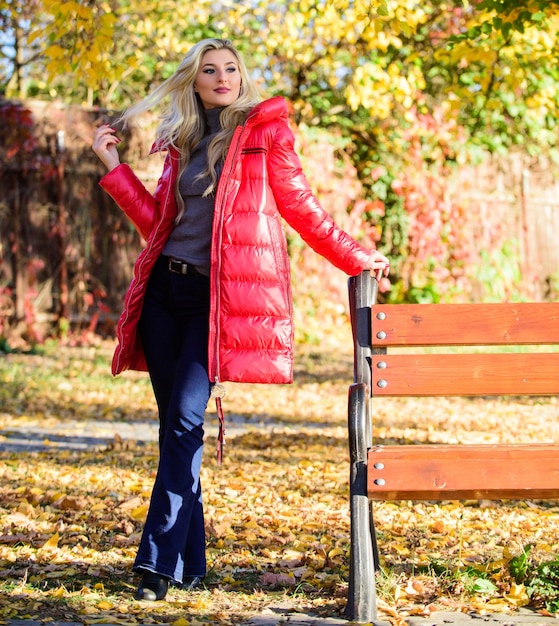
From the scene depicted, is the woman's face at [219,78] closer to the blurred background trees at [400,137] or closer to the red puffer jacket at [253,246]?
the red puffer jacket at [253,246]

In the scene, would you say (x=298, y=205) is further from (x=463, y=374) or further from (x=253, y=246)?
(x=463, y=374)

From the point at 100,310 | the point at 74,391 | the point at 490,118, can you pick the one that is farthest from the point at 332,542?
the point at 490,118

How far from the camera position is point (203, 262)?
3.26 meters

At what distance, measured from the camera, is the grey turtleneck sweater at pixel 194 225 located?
3283mm

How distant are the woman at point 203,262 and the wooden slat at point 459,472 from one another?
0.52 m

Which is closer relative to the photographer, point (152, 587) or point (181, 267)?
point (152, 587)

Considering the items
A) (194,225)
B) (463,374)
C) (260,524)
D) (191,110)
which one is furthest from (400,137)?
(463,374)

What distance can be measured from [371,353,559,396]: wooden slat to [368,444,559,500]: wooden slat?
10.8 inches

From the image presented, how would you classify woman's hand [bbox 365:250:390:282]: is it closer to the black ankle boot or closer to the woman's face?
the woman's face

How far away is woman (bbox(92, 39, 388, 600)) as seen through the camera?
3162 millimetres

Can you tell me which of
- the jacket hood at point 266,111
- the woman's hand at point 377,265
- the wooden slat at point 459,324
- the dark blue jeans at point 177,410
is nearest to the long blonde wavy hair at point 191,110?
the jacket hood at point 266,111

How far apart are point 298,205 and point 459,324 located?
70 cm

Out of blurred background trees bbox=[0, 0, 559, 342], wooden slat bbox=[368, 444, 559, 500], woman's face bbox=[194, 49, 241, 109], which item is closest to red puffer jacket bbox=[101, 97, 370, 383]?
woman's face bbox=[194, 49, 241, 109]

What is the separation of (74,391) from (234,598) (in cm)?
556
